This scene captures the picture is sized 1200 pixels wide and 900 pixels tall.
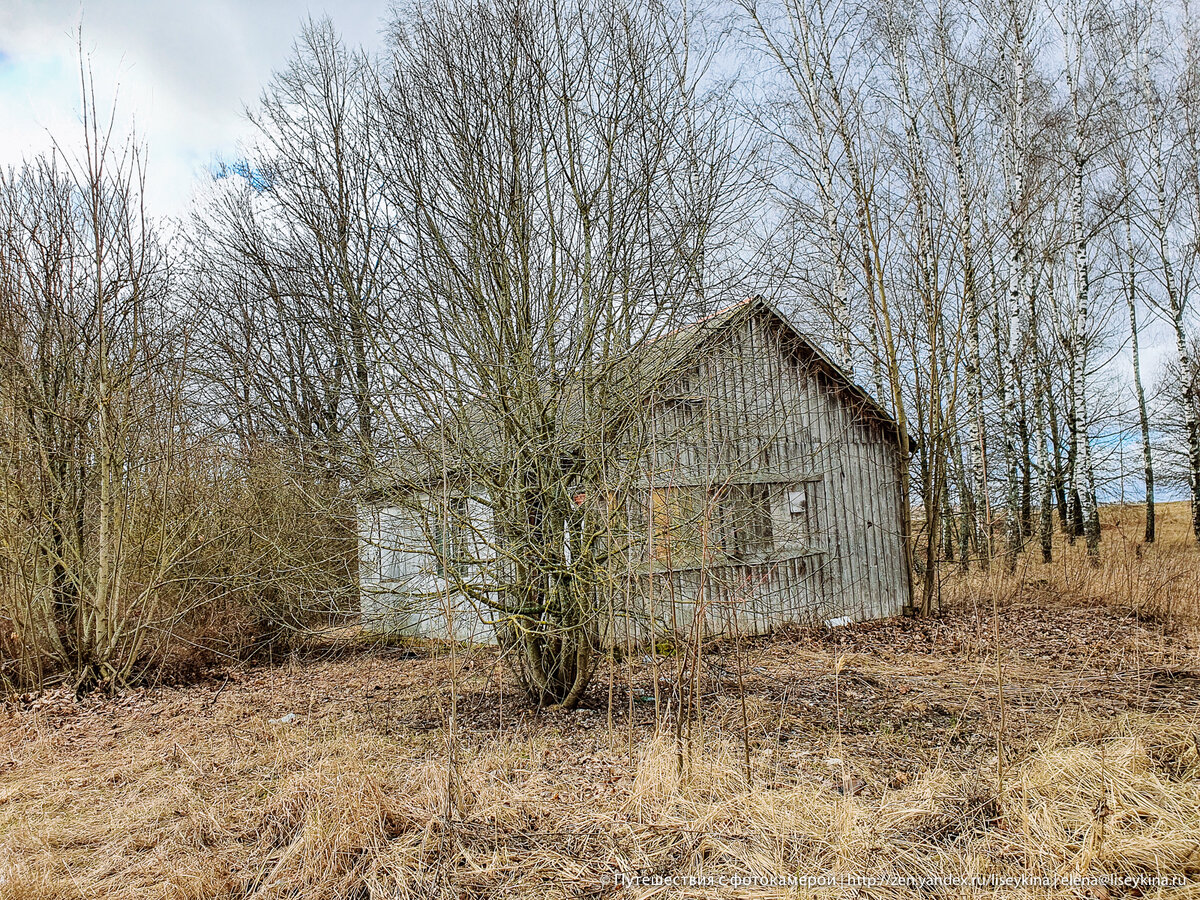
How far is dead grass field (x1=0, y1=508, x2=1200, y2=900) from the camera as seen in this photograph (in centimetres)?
321

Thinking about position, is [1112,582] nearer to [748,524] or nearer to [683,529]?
[748,524]

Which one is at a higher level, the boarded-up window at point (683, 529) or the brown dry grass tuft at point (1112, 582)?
the boarded-up window at point (683, 529)

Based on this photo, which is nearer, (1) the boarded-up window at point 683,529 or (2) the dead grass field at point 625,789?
(2) the dead grass field at point 625,789

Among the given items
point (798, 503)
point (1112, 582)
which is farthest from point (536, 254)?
point (1112, 582)

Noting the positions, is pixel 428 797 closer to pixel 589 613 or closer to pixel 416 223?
pixel 589 613

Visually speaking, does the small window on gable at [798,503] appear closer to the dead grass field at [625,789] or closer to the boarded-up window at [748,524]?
the boarded-up window at [748,524]

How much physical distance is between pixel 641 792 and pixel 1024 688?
4.55m

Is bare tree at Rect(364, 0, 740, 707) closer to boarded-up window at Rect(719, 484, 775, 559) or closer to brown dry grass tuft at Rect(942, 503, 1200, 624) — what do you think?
boarded-up window at Rect(719, 484, 775, 559)

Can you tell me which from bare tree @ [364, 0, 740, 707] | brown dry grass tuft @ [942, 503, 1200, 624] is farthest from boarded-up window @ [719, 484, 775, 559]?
brown dry grass tuft @ [942, 503, 1200, 624]

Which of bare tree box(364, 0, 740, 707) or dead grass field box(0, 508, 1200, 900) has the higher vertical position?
bare tree box(364, 0, 740, 707)

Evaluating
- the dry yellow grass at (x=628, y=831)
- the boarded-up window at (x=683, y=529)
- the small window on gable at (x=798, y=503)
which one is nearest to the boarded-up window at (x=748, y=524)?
the boarded-up window at (x=683, y=529)

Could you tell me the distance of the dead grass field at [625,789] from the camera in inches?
126

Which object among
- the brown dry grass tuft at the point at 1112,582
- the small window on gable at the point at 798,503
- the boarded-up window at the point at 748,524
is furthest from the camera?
the small window on gable at the point at 798,503

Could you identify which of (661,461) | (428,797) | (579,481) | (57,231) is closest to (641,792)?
(428,797)
